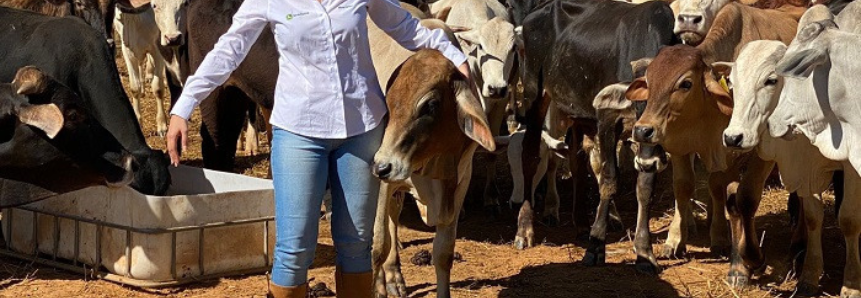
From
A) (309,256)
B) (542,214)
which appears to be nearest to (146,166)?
(309,256)

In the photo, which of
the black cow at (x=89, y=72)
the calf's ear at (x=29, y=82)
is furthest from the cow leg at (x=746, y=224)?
the calf's ear at (x=29, y=82)

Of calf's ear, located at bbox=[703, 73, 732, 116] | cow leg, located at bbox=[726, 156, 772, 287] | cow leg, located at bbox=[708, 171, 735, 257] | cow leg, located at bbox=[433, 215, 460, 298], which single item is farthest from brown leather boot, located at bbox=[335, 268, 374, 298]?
cow leg, located at bbox=[708, 171, 735, 257]

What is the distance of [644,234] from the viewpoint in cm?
899

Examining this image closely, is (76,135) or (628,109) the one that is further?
(628,109)

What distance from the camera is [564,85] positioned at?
33.2 ft

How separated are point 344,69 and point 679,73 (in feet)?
9.27

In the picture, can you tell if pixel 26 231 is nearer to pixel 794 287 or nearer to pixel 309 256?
pixel 309 256

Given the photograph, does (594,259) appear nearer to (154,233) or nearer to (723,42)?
(723,42)

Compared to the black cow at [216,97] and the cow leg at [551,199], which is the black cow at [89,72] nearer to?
the black cow at [216,97]

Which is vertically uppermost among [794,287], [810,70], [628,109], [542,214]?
[810,70]

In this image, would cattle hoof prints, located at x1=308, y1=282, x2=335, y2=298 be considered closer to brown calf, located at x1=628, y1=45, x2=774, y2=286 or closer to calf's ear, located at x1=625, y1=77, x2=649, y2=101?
brown calf, located at x1=628, y1=45, x2=774, y2=286

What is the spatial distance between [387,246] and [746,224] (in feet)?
7.42

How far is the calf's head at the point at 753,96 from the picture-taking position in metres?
7.43

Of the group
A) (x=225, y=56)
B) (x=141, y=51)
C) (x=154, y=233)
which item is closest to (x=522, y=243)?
(x=154, y=233)
